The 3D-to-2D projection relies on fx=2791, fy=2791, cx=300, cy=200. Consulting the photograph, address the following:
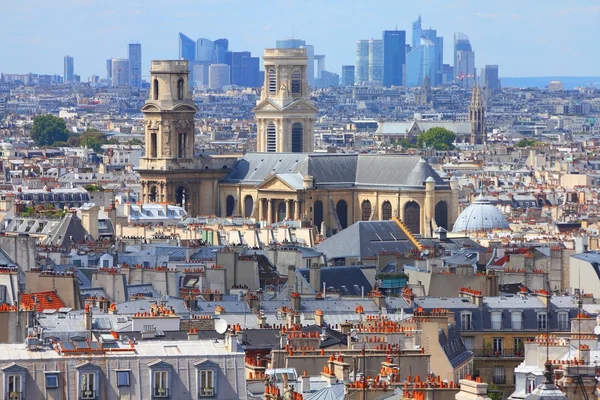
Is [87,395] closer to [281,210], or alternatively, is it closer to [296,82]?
[281,210]

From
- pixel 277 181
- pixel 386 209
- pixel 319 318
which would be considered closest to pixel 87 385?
pixel 319 318

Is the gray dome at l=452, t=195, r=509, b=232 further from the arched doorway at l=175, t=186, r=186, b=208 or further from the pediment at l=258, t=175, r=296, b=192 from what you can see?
the arched doorway at l=175, t=186, r=186, b=208

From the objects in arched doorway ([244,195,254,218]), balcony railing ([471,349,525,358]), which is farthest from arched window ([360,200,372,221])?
balcony railing ([471,349,525,358])

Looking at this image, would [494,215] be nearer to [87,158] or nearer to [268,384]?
[268,384]

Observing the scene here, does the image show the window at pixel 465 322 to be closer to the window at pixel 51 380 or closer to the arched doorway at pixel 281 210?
the window at pixel 51 380

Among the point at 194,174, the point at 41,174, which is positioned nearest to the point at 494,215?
the point at 194,174
